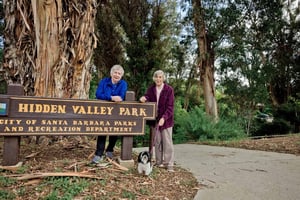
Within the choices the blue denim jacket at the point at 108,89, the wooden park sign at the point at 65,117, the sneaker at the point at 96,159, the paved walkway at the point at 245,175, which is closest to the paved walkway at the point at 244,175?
the paved walkway at the point at 245,175

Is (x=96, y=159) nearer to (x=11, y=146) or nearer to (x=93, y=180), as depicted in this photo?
(x=93, y=180)

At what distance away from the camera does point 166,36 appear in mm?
16984

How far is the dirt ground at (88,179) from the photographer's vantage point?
10.2 feet

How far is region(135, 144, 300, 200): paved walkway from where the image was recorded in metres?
3.53

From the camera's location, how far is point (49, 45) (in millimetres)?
5234

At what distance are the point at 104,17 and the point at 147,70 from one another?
394 cm

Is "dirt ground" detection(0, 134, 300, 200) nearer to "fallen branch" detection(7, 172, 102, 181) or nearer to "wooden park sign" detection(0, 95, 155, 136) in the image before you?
"fallen branch" detection(7, 172, 102, 181)

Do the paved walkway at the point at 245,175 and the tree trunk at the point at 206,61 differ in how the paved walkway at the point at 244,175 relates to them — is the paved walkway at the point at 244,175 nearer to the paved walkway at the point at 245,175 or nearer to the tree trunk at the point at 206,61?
the paved walkway at the point at 245,175

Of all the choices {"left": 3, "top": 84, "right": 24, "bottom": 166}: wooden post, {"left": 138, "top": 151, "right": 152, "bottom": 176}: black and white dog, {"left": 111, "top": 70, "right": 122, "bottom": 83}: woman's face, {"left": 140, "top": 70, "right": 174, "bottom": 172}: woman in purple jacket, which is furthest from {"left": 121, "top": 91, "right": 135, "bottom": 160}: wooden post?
{"left": 3, "top": 84, "right": 24, "bottom": 166}: wooden post

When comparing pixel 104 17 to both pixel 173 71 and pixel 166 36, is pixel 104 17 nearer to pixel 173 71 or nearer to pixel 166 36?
pixel 166 36

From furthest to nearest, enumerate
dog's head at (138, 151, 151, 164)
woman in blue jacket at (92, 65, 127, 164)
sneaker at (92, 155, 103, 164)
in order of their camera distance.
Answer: woman in blue jacket at (92, 65, 127, 164) → sneaker at (92, 155, 103, 164) → dog's head at (138, 151, 151, 164)

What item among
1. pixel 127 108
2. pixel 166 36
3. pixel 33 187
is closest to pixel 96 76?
pixel 166 36

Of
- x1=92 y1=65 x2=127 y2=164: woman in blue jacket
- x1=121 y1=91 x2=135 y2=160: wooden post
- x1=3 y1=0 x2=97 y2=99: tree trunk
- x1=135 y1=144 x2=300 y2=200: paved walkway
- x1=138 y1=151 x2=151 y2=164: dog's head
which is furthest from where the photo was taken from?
x1=3 y1=0 x2=97 y2=99: tree trunk

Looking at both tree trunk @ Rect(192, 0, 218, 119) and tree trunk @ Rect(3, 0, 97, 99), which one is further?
tree trunk @ Rect(192, 0, 218, 119)
